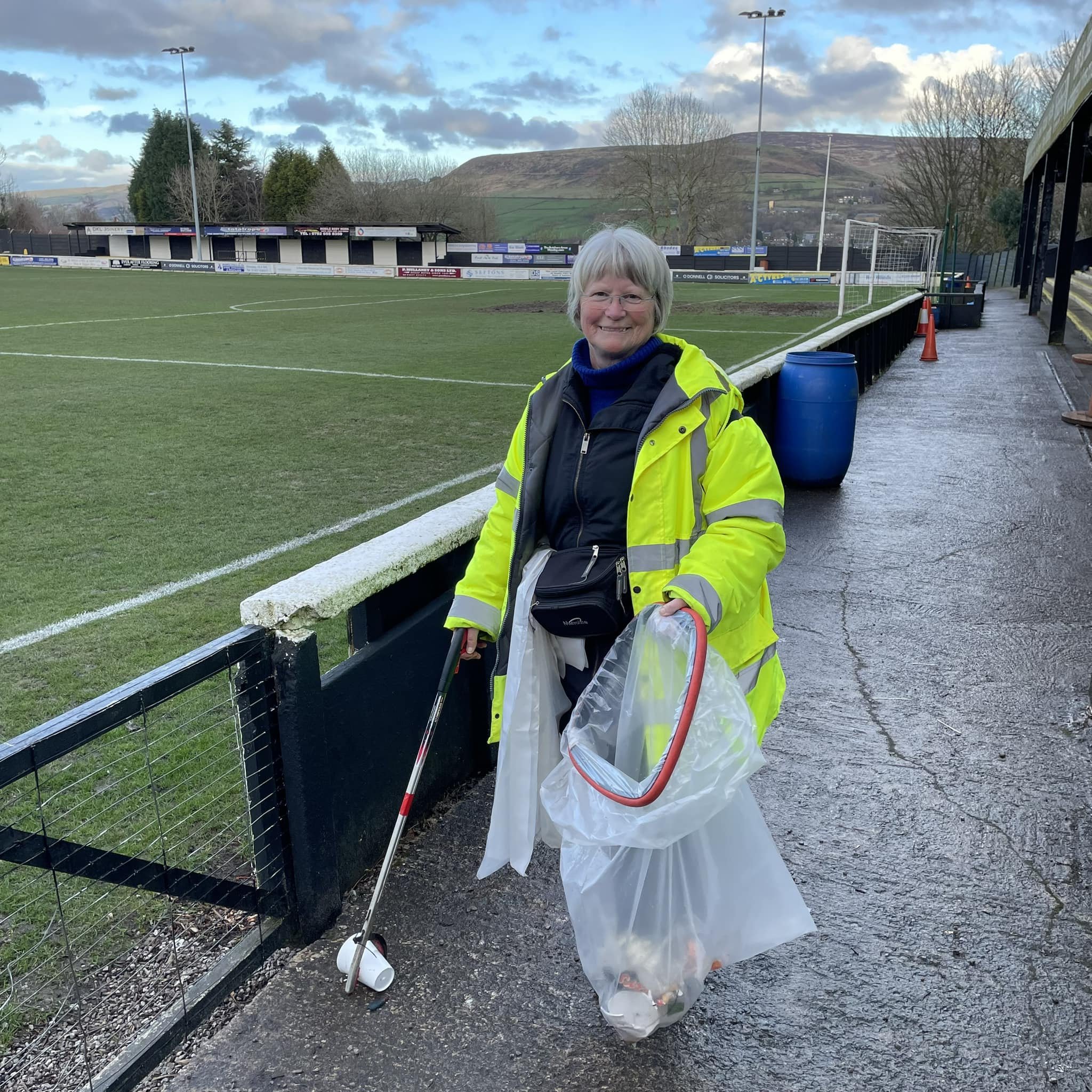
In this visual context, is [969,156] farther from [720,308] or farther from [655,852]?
[655,852]

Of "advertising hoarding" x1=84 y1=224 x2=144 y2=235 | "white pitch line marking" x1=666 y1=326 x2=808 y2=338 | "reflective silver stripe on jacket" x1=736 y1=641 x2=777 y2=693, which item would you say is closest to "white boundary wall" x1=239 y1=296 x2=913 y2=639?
"reflective silver stripe on jacket" x1=736 y1=641 x2=777 y2=693

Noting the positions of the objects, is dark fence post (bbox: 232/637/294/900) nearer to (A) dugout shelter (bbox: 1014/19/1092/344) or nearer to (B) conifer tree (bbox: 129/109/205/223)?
(A) dugout shelter (bbox: 1014/19/1092/344)

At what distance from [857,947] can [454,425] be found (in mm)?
8427

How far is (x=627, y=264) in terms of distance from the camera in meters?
2.38

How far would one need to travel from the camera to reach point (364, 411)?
11492mm

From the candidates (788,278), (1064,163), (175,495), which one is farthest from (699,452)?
(788,278)

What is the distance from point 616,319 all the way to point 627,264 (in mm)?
125

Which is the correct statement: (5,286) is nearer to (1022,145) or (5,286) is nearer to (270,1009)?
(270,1009)

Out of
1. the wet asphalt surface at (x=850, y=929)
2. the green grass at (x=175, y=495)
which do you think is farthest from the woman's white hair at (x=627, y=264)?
the wet asphalt surface at (x=850, y=929)

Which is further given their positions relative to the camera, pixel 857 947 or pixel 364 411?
pixel 364 411

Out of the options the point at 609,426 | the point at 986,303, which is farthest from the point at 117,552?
the point at 986,303

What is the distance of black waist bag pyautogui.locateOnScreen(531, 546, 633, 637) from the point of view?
239 cm

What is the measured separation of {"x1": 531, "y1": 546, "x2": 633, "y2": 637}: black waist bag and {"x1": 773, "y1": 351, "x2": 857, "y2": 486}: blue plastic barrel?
555 centimetres

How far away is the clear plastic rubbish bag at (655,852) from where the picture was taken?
7.03ft
